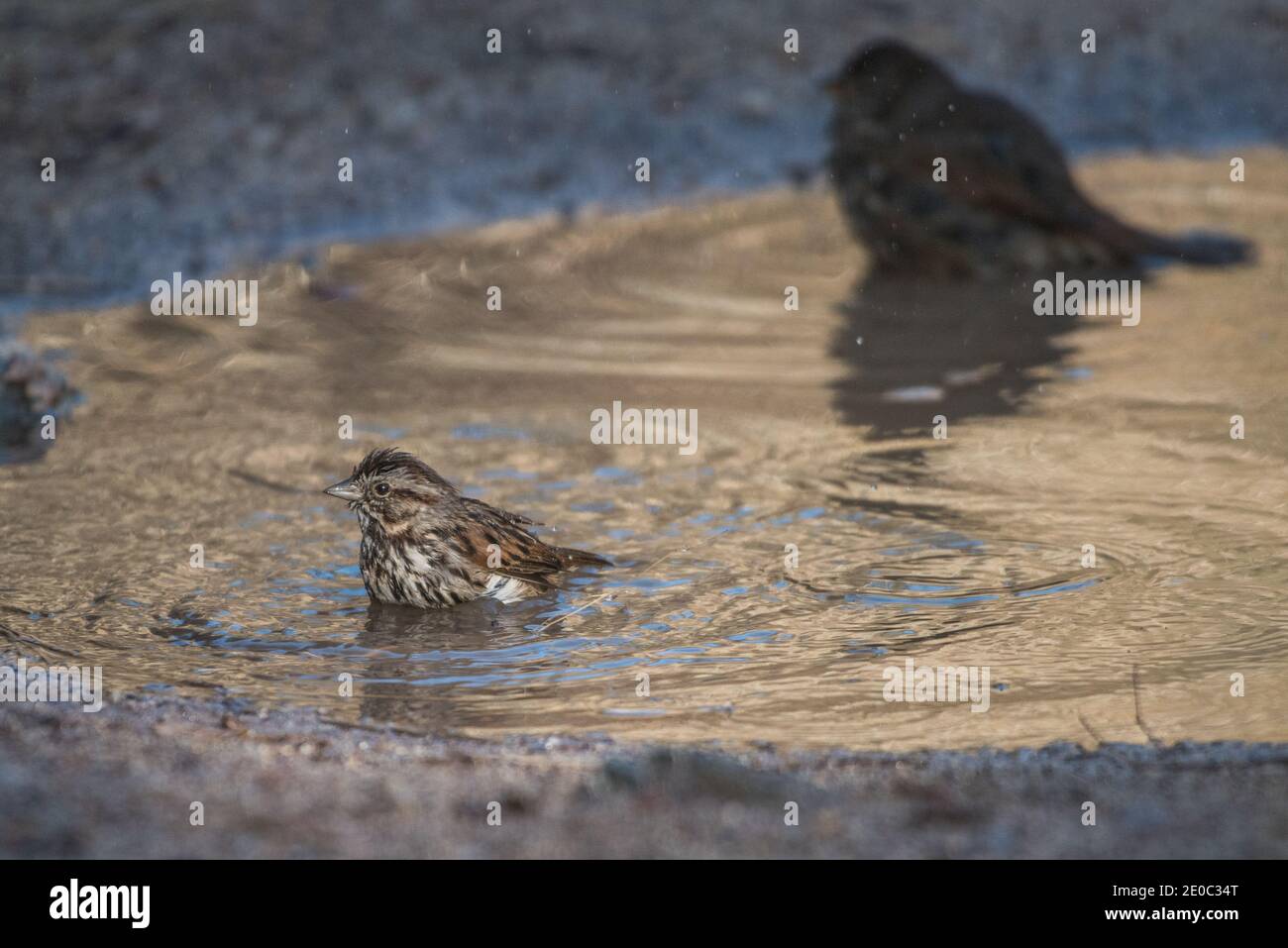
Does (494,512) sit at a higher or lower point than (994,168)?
lower

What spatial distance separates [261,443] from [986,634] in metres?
3.83

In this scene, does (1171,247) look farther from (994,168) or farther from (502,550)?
(502,550)

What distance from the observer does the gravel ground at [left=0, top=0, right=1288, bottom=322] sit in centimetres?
1223

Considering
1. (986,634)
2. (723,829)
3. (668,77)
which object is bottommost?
(723,829)

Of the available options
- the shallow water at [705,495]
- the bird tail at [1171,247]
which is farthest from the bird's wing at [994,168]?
the shallow water at [705,495]

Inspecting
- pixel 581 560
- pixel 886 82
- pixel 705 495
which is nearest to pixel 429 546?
pixel 581 560

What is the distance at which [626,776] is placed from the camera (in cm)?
471

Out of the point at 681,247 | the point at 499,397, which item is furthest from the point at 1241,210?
the point at 499,397

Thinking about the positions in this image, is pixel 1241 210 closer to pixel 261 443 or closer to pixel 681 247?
pixel 681 247

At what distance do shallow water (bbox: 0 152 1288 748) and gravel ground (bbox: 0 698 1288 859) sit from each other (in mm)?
356

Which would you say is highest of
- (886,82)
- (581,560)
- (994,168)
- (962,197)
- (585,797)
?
(886,82)

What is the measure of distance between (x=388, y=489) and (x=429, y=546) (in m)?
0.29

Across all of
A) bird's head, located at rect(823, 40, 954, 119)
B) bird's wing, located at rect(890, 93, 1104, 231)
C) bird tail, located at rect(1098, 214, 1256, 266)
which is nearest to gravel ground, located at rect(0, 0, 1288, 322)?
bird's head, located at rect(823, 40, 954, 119)

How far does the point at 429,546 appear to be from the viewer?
6660 mm
